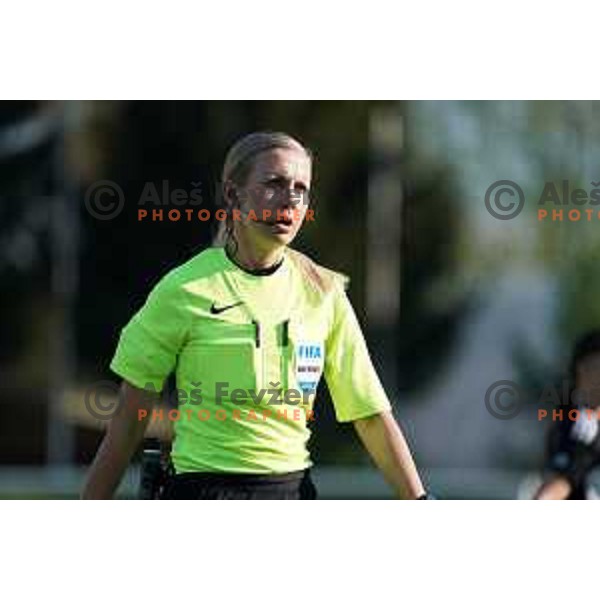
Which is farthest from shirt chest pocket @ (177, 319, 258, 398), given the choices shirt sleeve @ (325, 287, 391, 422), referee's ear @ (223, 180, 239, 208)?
referee's ear @ (223, 180, 239, 208)

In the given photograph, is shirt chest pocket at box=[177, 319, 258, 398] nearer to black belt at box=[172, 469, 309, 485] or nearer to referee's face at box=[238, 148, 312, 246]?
black belt at box=[172, 469, 309, 485]

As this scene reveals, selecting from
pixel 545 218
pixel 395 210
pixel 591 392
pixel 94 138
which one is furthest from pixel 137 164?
pixel 591 392

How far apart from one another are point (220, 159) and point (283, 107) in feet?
2.30

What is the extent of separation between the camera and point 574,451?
6.70 meters

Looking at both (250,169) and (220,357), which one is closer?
(220,357)

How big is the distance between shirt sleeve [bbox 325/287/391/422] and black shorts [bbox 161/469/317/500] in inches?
11.3

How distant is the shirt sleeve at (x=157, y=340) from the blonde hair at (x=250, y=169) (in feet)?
1.17

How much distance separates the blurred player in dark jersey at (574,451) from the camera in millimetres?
6570

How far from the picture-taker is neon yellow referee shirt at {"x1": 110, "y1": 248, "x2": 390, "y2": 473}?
5.12 m

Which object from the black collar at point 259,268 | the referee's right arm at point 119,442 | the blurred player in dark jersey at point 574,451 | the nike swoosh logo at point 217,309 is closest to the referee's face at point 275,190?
the black collar at point 259,268

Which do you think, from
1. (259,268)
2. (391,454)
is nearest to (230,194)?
(259,268)

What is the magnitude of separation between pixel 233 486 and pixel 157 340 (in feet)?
1.76

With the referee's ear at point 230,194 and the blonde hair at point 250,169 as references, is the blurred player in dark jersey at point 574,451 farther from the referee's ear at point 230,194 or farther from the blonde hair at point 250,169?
the referee's ear at point 230,194

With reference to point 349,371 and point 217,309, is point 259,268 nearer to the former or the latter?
point 217,309
